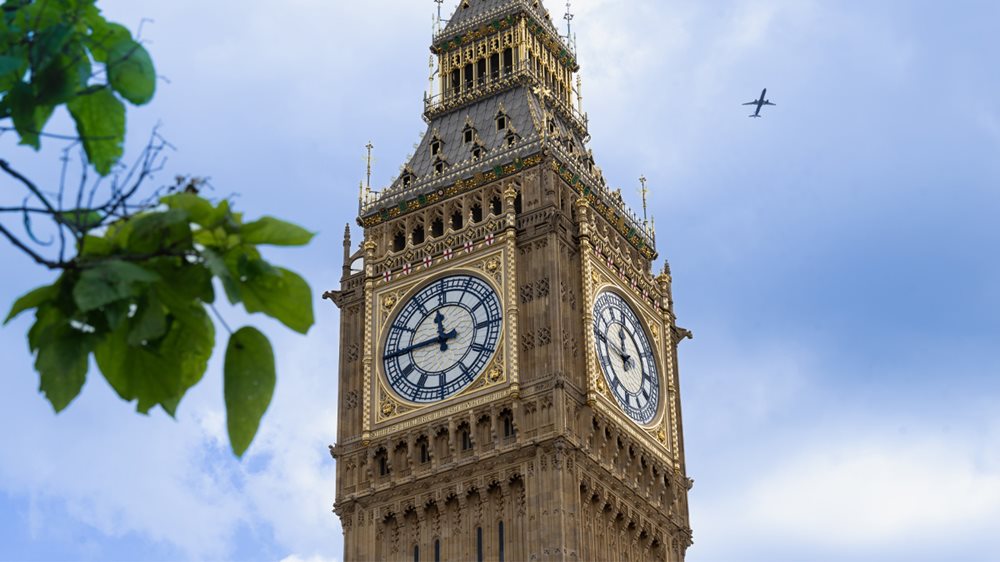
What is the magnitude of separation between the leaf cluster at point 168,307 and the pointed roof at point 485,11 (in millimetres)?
67845

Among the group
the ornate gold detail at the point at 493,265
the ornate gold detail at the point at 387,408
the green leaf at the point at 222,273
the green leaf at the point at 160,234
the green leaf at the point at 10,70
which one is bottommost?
the green leaf at the point at 222,273

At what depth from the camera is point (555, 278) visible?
63219mm

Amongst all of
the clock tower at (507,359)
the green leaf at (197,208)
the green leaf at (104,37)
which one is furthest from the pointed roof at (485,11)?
the green leaf at (197,208)

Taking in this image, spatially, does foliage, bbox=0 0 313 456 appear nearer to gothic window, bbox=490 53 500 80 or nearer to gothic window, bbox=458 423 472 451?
gothic window, bbox=458 423 472 451

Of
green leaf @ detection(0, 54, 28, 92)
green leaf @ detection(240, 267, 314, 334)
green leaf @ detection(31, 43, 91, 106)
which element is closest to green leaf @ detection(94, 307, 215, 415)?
green leaf @ detection(240, 267, 314, 334)

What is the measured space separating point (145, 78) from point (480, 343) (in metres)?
55.2

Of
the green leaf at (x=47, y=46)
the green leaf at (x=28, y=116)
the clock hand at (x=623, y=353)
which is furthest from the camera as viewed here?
the clock hand at (x=623, y=353)

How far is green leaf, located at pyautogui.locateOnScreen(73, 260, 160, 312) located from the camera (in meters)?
7.35

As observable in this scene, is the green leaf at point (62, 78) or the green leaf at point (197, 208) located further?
the green leaf at point (62, 78)

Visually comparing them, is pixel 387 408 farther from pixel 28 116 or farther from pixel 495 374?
pixel 28 116

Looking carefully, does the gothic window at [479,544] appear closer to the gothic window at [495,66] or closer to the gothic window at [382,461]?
the gothic window at [382,461]

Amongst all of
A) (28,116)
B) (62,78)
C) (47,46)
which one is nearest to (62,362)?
(28,116)

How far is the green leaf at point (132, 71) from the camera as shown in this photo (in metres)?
7.87

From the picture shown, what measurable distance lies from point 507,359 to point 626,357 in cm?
614
